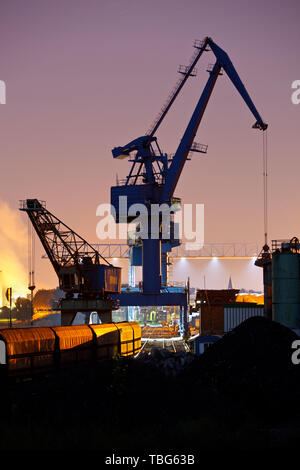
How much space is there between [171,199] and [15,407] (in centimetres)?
5836

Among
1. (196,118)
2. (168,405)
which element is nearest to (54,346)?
(168,405)

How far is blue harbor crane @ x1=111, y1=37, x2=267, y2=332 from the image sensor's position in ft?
250

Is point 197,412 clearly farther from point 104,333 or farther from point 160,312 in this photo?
point 160,312

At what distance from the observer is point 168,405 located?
2247 cm

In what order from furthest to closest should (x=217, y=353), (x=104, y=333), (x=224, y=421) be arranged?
(x=104, y=333), (x=217, y=353), (x=224, y=421)

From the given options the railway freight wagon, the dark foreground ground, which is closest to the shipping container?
the railway freight wagon

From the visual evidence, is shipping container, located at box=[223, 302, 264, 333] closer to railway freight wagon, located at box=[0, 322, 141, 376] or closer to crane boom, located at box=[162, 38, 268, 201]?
railway freight wagon, located at box=[0, 322, 141, 376]

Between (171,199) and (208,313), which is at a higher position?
(171,199)

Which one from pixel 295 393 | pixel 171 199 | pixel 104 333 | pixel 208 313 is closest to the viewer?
pixel 295 393

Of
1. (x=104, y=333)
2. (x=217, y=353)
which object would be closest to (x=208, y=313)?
(x=104, y=333)

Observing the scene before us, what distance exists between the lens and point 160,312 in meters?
121

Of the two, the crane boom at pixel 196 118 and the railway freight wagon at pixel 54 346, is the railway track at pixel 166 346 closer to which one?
the railway freight wagon at pixel 54 346
